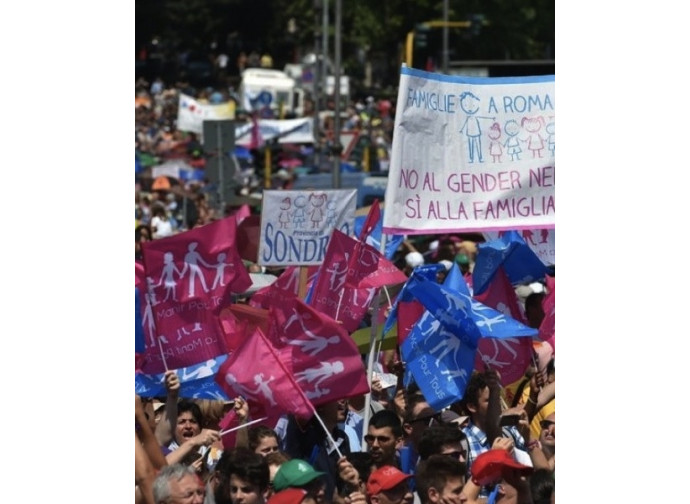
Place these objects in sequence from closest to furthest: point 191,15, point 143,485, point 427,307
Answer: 1. point 143,485
2. point 427,307
3. point 191,15

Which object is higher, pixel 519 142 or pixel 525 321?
pixel 519 142

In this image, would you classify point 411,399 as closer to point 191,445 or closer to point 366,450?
point 366,450

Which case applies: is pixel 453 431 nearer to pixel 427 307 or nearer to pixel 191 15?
pixel 427 307

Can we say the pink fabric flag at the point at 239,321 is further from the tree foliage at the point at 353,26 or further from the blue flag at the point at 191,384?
the tree foliage at the point at 353,26

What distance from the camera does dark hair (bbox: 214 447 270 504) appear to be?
7.02 m

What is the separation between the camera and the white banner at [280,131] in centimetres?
3944

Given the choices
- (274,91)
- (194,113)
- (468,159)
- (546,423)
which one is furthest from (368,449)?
(274,91)

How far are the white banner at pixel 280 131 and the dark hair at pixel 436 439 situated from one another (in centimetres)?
3150

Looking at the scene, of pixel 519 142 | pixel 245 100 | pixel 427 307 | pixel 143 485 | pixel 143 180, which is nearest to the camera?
pixel 143 485

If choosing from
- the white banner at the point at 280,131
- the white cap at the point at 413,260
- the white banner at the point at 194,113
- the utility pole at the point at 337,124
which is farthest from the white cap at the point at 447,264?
the white banner at the point at 194,113

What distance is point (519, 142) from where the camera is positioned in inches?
400

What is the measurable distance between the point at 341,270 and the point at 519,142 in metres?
1.18

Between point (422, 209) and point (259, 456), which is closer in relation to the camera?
point (259, 456)
